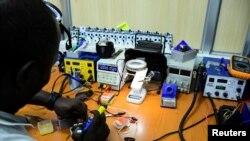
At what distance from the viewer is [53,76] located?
1454 millimetres

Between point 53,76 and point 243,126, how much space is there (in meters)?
1.05

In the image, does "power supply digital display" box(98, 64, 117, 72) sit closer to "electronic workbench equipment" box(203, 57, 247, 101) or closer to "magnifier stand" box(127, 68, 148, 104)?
"magnifier stand" box(127, 68, 148, 104)

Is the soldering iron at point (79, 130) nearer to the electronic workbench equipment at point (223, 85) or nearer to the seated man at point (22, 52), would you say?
the seated man at point (22, 52)

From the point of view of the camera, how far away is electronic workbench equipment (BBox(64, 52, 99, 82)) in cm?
131

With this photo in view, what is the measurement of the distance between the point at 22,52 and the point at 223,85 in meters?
0.98

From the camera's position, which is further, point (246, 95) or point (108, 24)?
point (108, 24)

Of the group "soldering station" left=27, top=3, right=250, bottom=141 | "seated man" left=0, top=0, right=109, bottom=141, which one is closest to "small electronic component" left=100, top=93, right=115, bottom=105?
"soldering station" left=27, top=3, right=250, bottom=141

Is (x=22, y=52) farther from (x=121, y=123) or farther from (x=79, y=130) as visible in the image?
(x=121, y=123)

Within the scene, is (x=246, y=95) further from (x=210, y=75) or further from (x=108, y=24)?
(x=108, y=24)

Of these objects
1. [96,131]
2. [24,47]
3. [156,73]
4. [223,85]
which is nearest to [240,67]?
[223,85]

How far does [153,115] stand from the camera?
1.10 meters

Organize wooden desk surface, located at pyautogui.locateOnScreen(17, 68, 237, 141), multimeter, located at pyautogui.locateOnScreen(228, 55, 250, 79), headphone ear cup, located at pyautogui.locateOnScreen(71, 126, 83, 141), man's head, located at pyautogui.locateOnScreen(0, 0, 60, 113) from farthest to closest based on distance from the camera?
multimeter, located at pyautogui.locateOnScreen(228, 55, 250, 79) < wooden desk surface, located at pyautogui.locateOnScreen(17, 68, 237, 141) < headphone ear cup, located at pyautogui.locateOnScreen(71, 126, 83, 141) < man's head, located at pyautogui.locateOnScreen(0, 0, 60, 113)

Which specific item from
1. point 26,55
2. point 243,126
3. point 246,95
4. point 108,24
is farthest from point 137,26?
point 26,55

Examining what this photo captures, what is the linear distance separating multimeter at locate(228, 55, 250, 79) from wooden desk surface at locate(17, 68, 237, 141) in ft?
0.50
